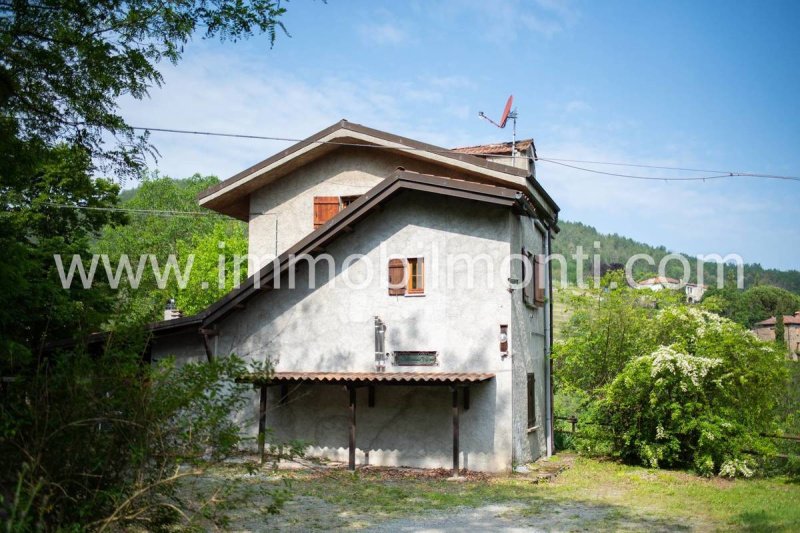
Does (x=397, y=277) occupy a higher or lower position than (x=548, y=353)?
higher

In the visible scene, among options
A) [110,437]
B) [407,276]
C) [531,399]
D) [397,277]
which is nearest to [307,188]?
[397,277]

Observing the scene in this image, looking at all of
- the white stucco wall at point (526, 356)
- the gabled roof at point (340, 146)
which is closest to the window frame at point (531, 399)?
the white stucco wall at point (526, 356)

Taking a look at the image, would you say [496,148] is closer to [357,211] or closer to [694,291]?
[357,211]

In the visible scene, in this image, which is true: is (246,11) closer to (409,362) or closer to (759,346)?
(409,362)

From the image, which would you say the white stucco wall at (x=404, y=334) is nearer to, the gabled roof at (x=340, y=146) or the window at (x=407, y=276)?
the window at (x=407, y=276)

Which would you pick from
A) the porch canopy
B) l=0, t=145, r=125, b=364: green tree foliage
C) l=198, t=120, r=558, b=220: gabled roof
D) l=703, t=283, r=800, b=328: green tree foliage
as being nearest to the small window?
the porch canopy

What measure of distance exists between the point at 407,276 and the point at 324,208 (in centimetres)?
347

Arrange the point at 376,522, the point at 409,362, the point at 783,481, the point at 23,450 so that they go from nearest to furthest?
the point at 23,450
the point at 376,522
the point at 783,481
the point at 409,362

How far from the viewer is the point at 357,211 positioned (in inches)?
669

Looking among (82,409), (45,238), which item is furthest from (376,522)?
(45,238)

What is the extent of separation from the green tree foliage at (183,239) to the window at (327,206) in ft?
68.1

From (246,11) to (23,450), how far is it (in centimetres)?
668

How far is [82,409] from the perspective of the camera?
22.4ft

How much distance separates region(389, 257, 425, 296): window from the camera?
56.5 feet
